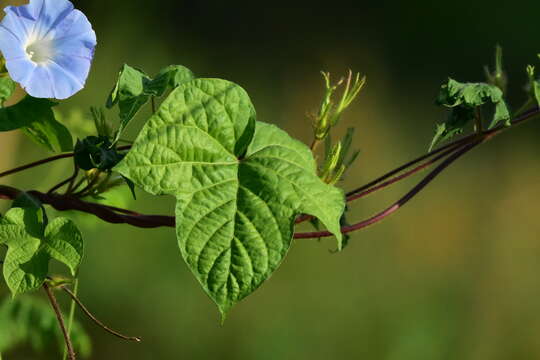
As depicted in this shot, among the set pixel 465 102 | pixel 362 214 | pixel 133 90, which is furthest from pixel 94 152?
pixel 362 214

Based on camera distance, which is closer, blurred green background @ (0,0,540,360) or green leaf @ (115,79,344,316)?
green leaf @ (115,79,344,316)

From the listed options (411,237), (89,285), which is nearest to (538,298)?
(411,237)

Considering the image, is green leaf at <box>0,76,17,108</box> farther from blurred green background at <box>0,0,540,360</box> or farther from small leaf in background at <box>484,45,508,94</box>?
blurred green background at <box>0,0,540,360</box>

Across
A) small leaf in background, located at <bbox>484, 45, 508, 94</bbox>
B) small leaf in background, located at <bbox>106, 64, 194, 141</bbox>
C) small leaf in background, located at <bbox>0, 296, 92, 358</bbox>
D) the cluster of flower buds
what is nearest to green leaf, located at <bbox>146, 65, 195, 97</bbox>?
small leaf in background, located at <bbox>106, 64, 194, 141</bbox>

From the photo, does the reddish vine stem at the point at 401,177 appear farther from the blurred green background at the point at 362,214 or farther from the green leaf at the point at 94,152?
the blurred green background at the point at 362,214

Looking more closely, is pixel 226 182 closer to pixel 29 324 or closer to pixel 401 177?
pixel 401 177

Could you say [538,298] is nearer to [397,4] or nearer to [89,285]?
[397,4]

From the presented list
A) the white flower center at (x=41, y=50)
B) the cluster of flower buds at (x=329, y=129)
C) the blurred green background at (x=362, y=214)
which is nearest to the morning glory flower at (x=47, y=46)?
the white flower center at (x=41, y=50)
